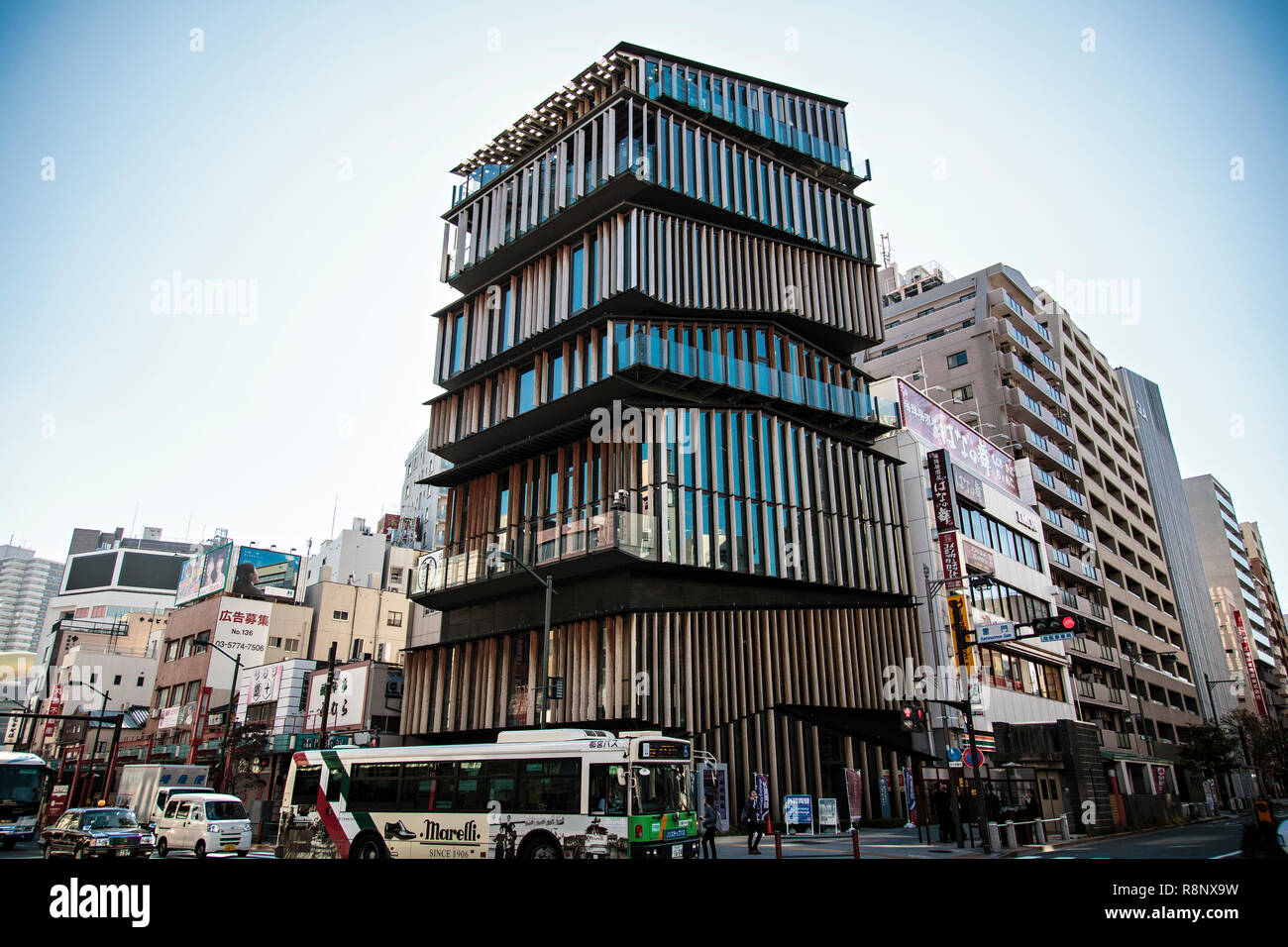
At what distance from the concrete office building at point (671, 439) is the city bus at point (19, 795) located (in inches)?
621

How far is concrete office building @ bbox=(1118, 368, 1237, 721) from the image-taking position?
282ft

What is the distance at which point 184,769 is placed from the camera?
38719 mm

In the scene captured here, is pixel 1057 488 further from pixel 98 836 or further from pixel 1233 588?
pixel 1233 588

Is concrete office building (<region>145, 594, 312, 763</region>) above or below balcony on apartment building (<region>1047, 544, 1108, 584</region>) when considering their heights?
below

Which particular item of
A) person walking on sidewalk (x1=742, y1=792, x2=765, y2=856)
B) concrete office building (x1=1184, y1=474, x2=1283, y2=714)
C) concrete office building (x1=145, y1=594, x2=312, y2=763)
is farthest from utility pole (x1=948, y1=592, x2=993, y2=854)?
concrete office building (x1=1184, y1=474, x2=1283, y2=714)

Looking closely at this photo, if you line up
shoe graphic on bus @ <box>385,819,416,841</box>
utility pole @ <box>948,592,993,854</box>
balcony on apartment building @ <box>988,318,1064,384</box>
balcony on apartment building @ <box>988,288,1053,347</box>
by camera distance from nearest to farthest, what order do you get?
shoe graphic on bus @ <box>385,819,416,841</box> → utility pole @ <box>948,592,993,854</box> → balcony on apartment building @ <box>988,318,1064,384</box> → balcony on apartment building @ <box>988,288,1053,347</box>

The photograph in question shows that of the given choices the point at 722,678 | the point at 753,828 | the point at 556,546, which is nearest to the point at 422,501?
the point at 556,546

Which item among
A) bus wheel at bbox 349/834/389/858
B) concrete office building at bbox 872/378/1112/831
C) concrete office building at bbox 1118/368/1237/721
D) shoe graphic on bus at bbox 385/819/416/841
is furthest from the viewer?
concrete office building at bbox 1118/368/1237/721

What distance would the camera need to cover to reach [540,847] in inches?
649

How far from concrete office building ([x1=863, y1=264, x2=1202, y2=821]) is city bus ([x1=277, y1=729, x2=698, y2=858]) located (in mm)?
47411

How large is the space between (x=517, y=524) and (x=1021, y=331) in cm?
5551

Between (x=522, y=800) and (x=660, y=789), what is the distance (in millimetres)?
2947

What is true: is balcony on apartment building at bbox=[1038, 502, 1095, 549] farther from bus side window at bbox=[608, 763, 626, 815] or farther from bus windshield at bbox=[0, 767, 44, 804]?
bus windshield at bbox=[0, 767, 44, 804]

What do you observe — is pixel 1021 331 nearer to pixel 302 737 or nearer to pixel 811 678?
pixel 811 678
